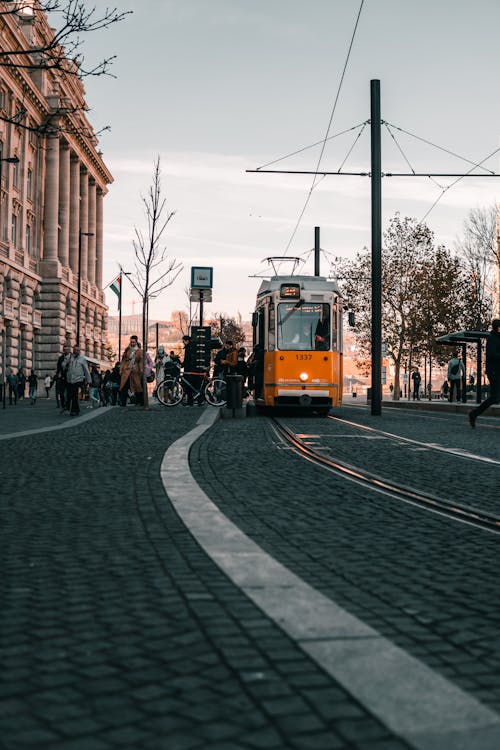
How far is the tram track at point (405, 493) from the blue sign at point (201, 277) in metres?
13.3

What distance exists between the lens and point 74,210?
71750 mm

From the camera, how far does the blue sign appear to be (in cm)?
2417

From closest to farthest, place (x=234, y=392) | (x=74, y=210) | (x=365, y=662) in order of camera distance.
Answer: (x=365, y=662) → (x=234, y=392) → (x=74, y=210)

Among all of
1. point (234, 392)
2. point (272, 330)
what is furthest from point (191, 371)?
point (234, 392)

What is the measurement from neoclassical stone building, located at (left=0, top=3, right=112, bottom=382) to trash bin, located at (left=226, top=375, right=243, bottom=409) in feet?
82.8

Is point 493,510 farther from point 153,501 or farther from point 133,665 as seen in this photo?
point 133,665

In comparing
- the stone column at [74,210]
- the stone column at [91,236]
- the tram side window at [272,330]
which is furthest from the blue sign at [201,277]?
the stone column at [91,236]

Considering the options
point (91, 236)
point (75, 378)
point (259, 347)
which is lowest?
point (75, 378)

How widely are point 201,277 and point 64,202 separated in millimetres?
46230

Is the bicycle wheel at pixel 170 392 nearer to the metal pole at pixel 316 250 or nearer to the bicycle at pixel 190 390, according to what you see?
the bicycle at pixel 190 390

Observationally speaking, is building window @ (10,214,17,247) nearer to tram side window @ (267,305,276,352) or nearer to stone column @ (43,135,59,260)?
stone column @ (43,135,59,260)

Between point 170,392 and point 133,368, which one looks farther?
point 133,368

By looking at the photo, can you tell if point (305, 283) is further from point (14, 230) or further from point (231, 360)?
point (14, 230)

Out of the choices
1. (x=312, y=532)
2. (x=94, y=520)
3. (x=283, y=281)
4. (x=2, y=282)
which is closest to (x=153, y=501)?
(x=94, y=520)
